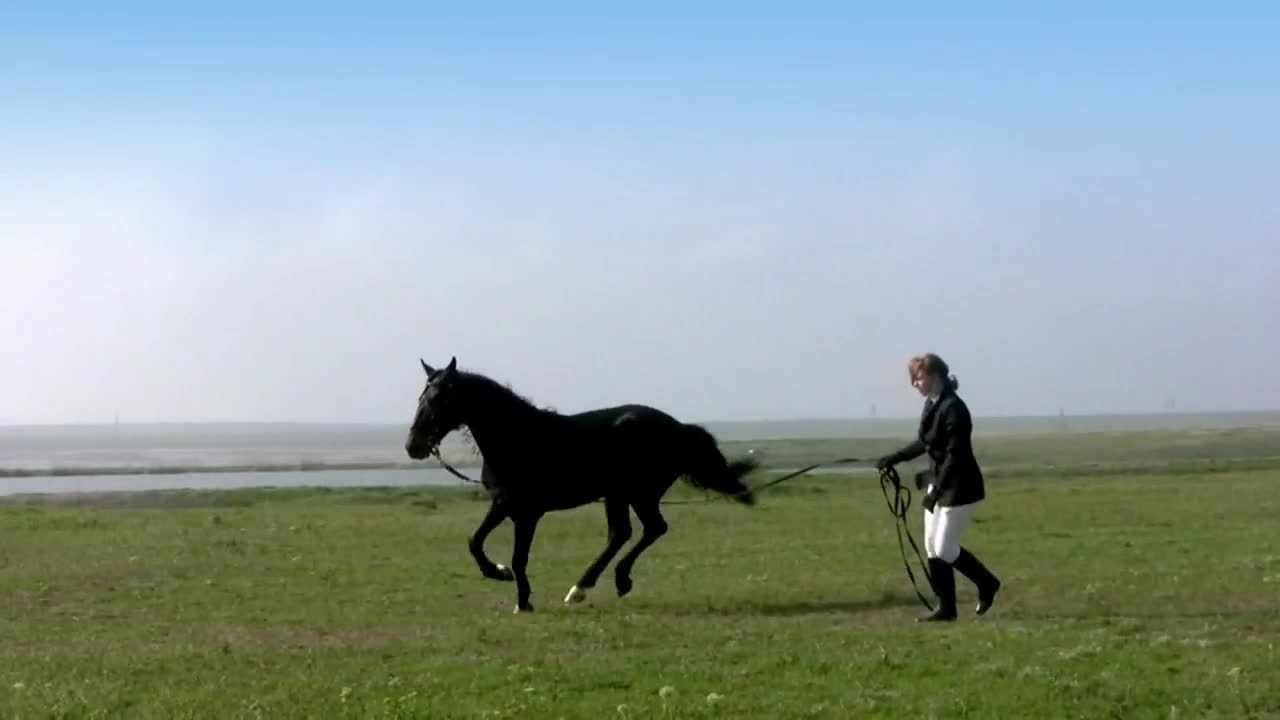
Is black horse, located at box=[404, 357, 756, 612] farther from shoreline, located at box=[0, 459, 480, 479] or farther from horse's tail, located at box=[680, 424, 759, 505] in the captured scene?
shoreline, located at box=[0, 459, 480, 479]

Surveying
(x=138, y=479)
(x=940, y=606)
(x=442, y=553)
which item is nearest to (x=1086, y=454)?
(x=138, y=479)

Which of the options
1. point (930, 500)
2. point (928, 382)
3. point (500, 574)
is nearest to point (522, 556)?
point (500, 574)

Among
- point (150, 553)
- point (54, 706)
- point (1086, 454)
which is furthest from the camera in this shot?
point (1086, 454)

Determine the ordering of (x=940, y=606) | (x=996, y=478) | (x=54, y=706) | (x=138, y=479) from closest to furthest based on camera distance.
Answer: (x=54, y=706)
(x=940, y=606)
(x=996, y=478)
(x=138, y=479)

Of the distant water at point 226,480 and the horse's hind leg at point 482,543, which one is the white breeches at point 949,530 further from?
the distant water at point 226,480

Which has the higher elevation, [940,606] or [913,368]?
[913,368]

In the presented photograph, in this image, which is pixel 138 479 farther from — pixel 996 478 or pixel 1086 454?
pixel 1086 454

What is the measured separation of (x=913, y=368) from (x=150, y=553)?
1330cm

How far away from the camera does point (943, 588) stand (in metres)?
13.1

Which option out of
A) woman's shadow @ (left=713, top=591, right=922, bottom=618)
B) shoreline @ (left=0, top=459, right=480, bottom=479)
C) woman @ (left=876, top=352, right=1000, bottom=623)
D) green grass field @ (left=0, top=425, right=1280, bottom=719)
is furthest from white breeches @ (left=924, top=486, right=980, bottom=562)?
shoreline @ (left=0, top=459, right=480, bottom=479)

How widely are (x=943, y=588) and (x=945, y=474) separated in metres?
1.06

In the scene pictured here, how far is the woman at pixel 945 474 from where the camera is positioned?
1295cm

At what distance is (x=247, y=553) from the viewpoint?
21.8m

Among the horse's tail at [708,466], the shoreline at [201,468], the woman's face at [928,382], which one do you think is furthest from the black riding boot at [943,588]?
the shoreline at [201,468]
